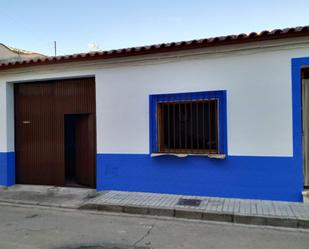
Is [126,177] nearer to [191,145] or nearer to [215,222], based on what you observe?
[191,145]

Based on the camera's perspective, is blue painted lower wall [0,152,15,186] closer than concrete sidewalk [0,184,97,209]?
No

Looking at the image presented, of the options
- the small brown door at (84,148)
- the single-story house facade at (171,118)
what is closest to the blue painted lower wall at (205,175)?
the single-story house facade at (171,118)

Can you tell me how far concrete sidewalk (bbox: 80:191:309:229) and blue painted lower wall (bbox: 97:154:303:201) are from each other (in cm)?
22

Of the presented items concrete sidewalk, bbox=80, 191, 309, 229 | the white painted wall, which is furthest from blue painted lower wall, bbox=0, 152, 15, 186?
concrete sidewalk, bbox=80, 191, 309, 229

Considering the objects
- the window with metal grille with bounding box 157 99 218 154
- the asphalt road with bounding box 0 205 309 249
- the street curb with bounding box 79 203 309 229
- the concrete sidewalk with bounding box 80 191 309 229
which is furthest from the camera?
the window with metal grille with bounding box 157 99 218 154

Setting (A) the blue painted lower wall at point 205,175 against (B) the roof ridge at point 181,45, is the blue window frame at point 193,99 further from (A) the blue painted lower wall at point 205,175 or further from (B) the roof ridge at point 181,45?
(B) the roof ridge at point 181,45

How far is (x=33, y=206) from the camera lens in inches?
280

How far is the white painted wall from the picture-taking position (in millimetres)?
6520

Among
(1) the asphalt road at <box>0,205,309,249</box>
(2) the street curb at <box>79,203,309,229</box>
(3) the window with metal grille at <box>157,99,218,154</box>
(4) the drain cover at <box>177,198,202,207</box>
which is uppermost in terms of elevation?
(3) the window with metal grille at <box>157,99,218,154</box>

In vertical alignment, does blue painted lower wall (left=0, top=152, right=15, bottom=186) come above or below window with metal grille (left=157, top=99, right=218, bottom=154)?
below

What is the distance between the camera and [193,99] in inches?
284

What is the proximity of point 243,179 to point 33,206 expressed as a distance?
15.7 ft

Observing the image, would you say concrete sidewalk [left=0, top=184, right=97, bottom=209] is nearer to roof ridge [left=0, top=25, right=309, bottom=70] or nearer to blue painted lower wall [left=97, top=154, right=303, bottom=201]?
blue painted lower wall [left=97, top=154, right=303, bottom=201]

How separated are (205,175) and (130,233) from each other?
2.53m
